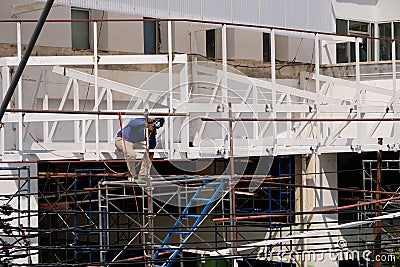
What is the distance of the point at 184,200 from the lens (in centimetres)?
1714

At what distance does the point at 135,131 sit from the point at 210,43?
7.25 meters

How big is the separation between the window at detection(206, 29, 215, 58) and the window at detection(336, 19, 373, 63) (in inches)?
144

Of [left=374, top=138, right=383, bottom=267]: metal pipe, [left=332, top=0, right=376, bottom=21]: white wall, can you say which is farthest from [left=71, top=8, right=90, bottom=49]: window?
[left=332, top=0, right=376, bottom=21]: white wall

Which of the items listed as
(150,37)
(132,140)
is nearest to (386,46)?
(150,37)

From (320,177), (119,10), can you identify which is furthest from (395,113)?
(119,10)

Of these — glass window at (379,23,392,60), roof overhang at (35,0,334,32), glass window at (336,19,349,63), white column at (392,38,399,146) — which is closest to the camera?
roof overhang at (35,0,334,32)

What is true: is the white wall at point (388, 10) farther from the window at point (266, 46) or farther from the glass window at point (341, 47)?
the window at point (266, 46)

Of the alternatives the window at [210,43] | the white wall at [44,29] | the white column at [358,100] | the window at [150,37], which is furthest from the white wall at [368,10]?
the white wall at [44,29]

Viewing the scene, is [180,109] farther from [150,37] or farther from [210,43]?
[210,43]

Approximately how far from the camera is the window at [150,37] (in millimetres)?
19328

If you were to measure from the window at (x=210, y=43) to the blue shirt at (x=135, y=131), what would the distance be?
22.4 ft

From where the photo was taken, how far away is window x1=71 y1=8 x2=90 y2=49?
17.9 metres

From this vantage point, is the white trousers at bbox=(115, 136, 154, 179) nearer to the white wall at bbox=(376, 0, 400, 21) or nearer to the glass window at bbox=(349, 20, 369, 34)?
the glass window at bbox=(349, 20, 369, 34)

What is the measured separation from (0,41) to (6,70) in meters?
1.47
